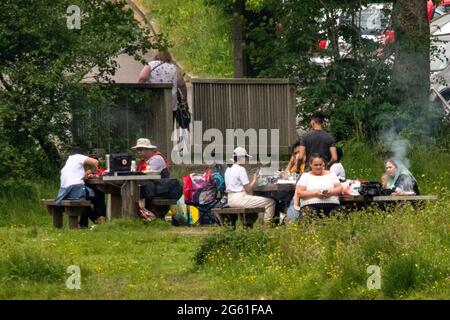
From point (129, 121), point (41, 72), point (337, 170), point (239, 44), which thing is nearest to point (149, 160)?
point (337, 170)

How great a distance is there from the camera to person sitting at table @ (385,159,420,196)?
23.4 m

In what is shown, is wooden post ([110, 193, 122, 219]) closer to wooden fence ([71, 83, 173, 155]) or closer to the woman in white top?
wooden fence ([71, 83, 173, 155])

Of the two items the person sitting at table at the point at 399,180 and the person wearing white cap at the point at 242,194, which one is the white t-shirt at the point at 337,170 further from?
the person wearing white cap at the point at 242,194

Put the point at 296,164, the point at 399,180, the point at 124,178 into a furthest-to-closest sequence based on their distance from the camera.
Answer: the point at 296,164 → the point at 124,178 → the point at 399,180

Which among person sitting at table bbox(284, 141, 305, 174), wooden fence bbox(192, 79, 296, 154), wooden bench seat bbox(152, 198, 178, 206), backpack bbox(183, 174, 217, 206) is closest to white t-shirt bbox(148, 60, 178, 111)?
wooden fence bbox(192, 79, 296, 154)

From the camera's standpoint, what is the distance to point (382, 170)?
93.5ft

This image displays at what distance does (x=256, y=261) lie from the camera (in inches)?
744

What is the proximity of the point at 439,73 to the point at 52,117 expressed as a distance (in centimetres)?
921

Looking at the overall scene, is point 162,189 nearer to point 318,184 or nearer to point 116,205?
point 116,205

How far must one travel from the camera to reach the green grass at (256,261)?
17328 mm

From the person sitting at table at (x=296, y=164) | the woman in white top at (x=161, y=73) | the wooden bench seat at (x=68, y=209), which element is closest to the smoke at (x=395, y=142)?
the person sitting at table at (x=296, y=164)

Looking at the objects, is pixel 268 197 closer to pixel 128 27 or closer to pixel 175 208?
pixel 175 208

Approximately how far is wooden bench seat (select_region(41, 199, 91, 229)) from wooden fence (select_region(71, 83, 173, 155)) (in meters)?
3.60

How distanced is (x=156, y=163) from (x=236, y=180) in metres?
1.62
